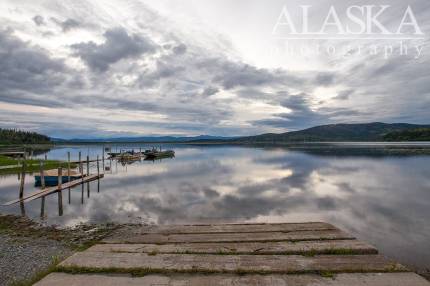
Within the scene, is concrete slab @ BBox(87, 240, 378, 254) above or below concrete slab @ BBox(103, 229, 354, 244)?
above

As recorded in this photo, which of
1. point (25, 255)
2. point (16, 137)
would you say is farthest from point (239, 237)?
point (16, 137)

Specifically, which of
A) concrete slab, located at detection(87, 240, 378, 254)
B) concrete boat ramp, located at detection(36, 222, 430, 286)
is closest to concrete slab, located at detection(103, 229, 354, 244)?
concrete boat ramp, located at detection(36, 222, 430, 286)

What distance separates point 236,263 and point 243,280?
0.93 metres

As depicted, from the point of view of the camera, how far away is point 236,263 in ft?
25.4

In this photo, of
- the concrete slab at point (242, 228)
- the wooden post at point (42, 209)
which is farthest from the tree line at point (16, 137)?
the concrete slab at point (242, 228)

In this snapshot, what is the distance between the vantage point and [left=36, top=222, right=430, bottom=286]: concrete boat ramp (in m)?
6.87

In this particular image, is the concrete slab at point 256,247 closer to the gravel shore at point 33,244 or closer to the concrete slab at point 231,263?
the concrete slab at point 231,263

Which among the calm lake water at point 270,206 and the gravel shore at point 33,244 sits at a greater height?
the gravel shore at point 33,244

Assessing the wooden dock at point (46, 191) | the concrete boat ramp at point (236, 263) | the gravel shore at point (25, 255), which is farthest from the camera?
the wooden dock at point (46, 191)

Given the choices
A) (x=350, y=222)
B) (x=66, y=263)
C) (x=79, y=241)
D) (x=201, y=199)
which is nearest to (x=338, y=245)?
(x=66, y=263)

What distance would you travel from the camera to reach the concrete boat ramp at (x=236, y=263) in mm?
6867

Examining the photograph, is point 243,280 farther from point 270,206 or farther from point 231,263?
point 270,206

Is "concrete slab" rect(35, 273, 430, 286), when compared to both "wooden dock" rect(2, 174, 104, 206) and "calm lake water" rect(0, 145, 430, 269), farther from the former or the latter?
"wooden dock" rect(2, 174, 104, 206)

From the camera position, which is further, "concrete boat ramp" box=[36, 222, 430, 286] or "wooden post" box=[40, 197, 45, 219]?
"wooden post" box=[40, 197, 45, 219]
